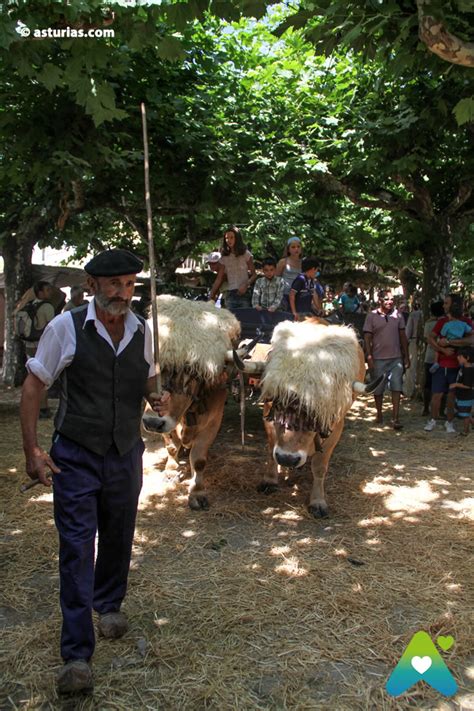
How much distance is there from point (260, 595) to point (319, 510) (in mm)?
1647

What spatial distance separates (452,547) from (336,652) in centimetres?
192

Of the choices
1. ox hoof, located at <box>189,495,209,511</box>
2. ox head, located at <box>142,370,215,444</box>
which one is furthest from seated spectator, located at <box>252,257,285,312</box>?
ox hoof, located at <box>189,495,209,511</box>

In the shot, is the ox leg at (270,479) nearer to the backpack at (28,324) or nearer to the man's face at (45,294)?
the backpack at (28,324)

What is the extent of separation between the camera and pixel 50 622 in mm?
3615

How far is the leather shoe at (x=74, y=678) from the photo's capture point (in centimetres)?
291

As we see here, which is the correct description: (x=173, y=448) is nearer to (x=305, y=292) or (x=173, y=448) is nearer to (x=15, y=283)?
(x=305, y=292)

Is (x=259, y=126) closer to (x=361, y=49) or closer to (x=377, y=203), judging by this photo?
(x=377, y=203)

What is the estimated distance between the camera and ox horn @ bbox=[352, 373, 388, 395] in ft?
16.6

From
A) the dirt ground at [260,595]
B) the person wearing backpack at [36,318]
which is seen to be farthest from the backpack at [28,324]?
the dirt ground at [260,595]

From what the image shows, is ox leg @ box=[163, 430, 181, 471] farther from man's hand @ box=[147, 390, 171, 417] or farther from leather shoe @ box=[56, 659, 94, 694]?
leather shoe @ box=[56, 659, 94, 694]

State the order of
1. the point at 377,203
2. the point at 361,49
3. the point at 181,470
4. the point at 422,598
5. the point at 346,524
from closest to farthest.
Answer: the point at 422,598, the point at 361,49, the point at 346,524, the point at 181,470, the point at 377,203

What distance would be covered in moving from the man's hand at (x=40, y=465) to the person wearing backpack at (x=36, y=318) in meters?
6.59

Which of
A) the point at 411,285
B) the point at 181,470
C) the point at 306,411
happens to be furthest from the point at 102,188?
the point at 411,285

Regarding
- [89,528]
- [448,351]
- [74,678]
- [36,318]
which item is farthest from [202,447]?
[448,351]
